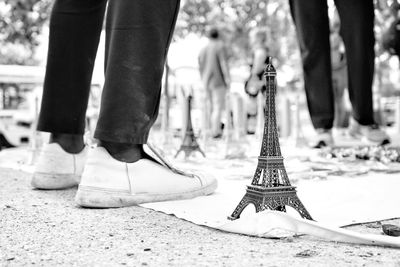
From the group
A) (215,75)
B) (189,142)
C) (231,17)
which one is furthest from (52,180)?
(231,17)

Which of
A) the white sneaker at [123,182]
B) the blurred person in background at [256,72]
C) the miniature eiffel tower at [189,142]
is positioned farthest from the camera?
the blurred person in background at [256,72]

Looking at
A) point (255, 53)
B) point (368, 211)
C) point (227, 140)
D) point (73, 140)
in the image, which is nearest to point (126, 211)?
point (73, 140)

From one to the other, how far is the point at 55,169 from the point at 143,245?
1.17 m

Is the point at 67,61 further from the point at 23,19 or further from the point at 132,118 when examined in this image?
the point at 23,19

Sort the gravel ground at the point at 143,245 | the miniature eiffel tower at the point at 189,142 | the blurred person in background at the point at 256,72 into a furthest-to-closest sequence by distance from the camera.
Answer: the blurred person in background at the point at 256,72
the miniature eiffel tower at the point at 189,142
the gravel ground at the point at 143,245

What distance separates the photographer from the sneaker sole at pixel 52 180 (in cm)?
260

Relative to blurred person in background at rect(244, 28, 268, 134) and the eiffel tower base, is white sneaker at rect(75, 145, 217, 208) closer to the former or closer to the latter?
A: the eiffel tower base

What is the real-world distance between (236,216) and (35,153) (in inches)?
121

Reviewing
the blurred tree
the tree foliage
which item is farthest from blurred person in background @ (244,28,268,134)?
the blurred tree

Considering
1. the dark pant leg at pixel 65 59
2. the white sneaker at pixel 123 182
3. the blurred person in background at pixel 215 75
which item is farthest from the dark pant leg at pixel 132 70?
the blurred person in background at pixel 215 75

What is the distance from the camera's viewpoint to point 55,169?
102 inches

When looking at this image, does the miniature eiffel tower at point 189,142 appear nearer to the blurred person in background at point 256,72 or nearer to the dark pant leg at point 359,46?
the dark pant leg at point 359,46

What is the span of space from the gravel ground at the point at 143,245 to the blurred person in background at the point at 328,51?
3.10 m

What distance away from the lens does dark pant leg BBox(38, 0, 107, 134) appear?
258 cm
